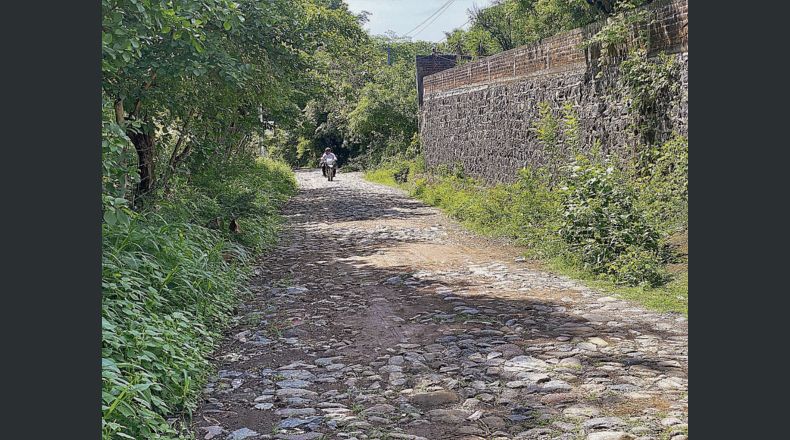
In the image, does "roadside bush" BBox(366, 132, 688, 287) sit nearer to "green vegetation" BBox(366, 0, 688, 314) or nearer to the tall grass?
"green vegetation" BBox(366, 0, 688, 314)

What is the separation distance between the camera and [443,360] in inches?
218

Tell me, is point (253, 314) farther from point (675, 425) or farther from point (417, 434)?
point (675, 425)

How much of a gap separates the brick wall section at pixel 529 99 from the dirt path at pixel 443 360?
296 cm

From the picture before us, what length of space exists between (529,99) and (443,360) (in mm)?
9757

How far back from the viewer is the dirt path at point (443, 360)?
14.2ft

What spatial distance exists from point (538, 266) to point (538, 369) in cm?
423

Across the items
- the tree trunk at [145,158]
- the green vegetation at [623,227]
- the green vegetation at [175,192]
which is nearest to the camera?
the green vegetation at [175,192]

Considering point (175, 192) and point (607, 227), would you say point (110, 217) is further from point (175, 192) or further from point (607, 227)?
point (175, 192)

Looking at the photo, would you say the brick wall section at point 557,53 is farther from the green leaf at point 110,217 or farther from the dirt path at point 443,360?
the green leaf at point 110,217

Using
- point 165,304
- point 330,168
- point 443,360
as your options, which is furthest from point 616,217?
→ point 330,168

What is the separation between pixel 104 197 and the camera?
3881 millimetres

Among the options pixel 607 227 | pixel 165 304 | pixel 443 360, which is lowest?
pixel 443 360

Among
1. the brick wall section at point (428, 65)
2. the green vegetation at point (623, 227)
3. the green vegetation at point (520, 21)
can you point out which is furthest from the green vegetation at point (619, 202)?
the brick wall section at point (428, 65)

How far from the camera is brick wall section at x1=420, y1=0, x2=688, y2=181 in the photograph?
31.3 ft
